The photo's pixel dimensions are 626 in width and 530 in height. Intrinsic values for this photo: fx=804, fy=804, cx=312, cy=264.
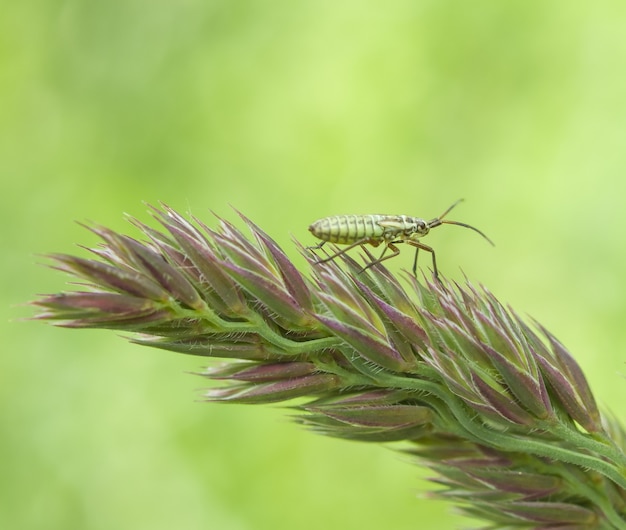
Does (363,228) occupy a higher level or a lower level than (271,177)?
lower

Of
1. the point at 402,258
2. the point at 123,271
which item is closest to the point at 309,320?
the point at 123,271

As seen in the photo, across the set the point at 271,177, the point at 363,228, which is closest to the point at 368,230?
the point at 363,228

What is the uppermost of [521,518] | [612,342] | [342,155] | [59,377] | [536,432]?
[342,155]

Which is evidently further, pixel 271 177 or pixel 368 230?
pixel 271 177

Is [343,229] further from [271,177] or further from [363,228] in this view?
[271,177]

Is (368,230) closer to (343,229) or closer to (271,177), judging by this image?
(343,229)

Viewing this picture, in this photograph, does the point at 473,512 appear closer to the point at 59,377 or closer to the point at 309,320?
the point at 309,320
